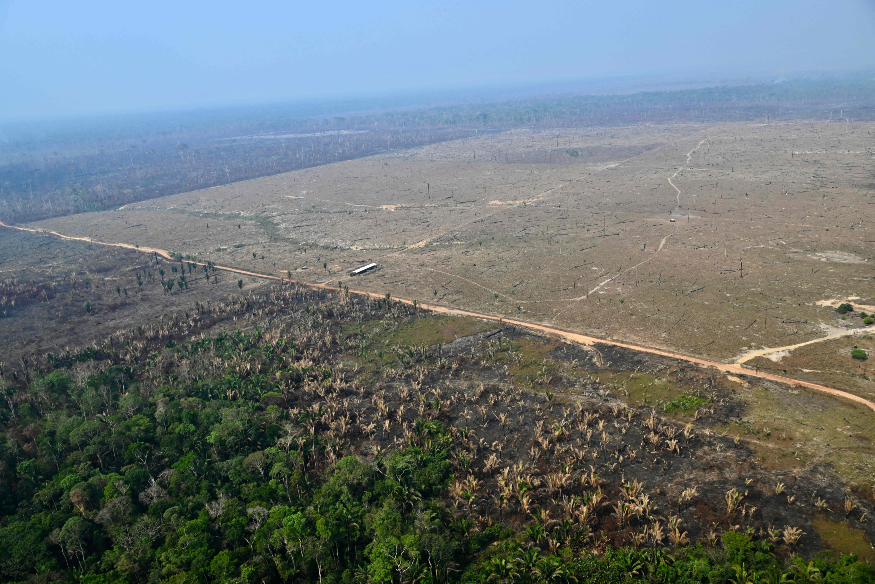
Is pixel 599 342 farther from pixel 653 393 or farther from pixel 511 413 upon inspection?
pixel 511 413

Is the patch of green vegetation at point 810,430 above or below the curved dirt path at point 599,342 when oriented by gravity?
below

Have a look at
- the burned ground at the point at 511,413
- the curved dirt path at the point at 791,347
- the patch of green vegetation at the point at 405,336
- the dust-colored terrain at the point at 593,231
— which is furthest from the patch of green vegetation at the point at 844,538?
the patch of green vegetation at the point at 405,336

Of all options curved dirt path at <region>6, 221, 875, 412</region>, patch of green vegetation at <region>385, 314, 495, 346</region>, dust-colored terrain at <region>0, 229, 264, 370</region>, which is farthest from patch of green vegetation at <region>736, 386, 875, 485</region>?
dust-colored terrain at <region>0, 229, 264, 370</region>

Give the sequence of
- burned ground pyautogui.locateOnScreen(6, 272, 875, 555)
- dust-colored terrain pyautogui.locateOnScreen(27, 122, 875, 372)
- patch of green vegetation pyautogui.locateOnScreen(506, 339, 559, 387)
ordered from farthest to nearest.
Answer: dust-colored terrain pyautogui.locateOnScreen(27, 122, 875, 372) < patch of green vegetation pyautogui.locateOnScreen(506, 339, 559, 387) < burned ground pyautogui.locateOnScreen(6, 272, 875, 555)

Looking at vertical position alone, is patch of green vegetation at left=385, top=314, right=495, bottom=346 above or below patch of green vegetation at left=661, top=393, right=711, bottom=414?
above

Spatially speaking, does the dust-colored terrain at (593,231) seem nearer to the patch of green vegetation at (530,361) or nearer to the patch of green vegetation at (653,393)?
the patch of green vegetation at (530,361)

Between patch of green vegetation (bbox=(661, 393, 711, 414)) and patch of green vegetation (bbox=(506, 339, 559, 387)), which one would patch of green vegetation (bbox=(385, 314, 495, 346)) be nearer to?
patch of green vegetation (bbox=(506, 339, 559, 387))

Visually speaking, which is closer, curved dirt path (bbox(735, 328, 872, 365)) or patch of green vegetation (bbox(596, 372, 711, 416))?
patch of green vegetation (bbox(596, 372, 711, 416))
